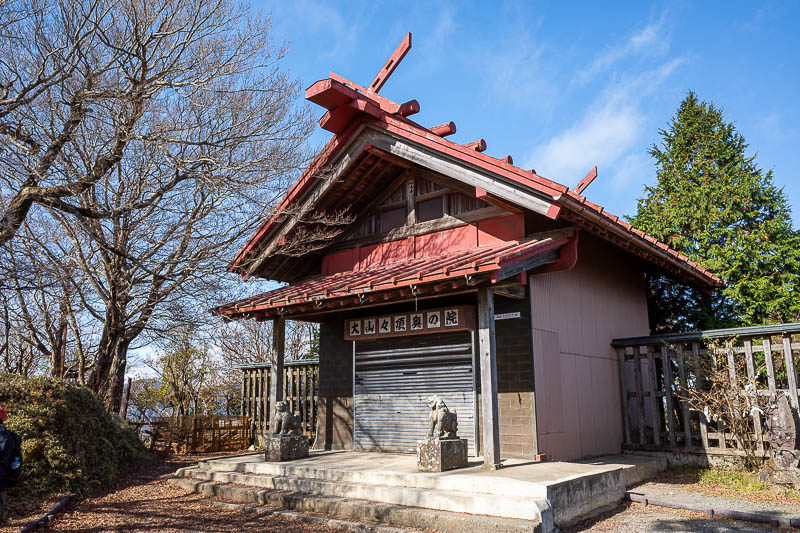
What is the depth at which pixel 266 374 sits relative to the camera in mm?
14531

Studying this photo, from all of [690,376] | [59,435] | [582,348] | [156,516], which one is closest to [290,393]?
[59,435]

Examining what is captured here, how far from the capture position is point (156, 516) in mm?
7250

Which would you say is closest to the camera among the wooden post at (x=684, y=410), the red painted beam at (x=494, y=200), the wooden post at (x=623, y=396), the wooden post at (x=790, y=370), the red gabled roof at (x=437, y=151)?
the red gabled roof at (x=437, y=151)

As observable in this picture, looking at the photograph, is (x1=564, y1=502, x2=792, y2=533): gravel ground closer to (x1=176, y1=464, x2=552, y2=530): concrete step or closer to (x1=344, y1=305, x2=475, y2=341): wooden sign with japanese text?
(x1=176, y1=464, x2=552, y2=530): concrete step

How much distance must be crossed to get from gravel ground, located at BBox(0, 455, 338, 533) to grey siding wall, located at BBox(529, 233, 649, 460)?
421 cm

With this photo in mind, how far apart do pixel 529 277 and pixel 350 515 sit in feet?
14.6

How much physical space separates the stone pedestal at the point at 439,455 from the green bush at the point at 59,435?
17.2ft

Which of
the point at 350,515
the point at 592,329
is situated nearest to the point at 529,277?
the point at 592,329

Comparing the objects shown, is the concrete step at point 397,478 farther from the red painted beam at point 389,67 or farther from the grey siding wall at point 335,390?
the red painted beam at point 389,67

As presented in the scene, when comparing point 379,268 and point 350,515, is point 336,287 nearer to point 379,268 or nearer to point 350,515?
point 379,268

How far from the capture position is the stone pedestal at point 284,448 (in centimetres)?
912

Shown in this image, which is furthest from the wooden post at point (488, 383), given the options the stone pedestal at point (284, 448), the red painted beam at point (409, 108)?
the red painted beam at point (409, 108)

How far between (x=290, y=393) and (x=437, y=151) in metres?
7.57

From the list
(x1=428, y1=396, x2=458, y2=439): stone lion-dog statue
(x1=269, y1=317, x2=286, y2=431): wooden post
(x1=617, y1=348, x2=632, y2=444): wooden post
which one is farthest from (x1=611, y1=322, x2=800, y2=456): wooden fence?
(x1=269, y1=317, x2=286, y2=431): wooden post
